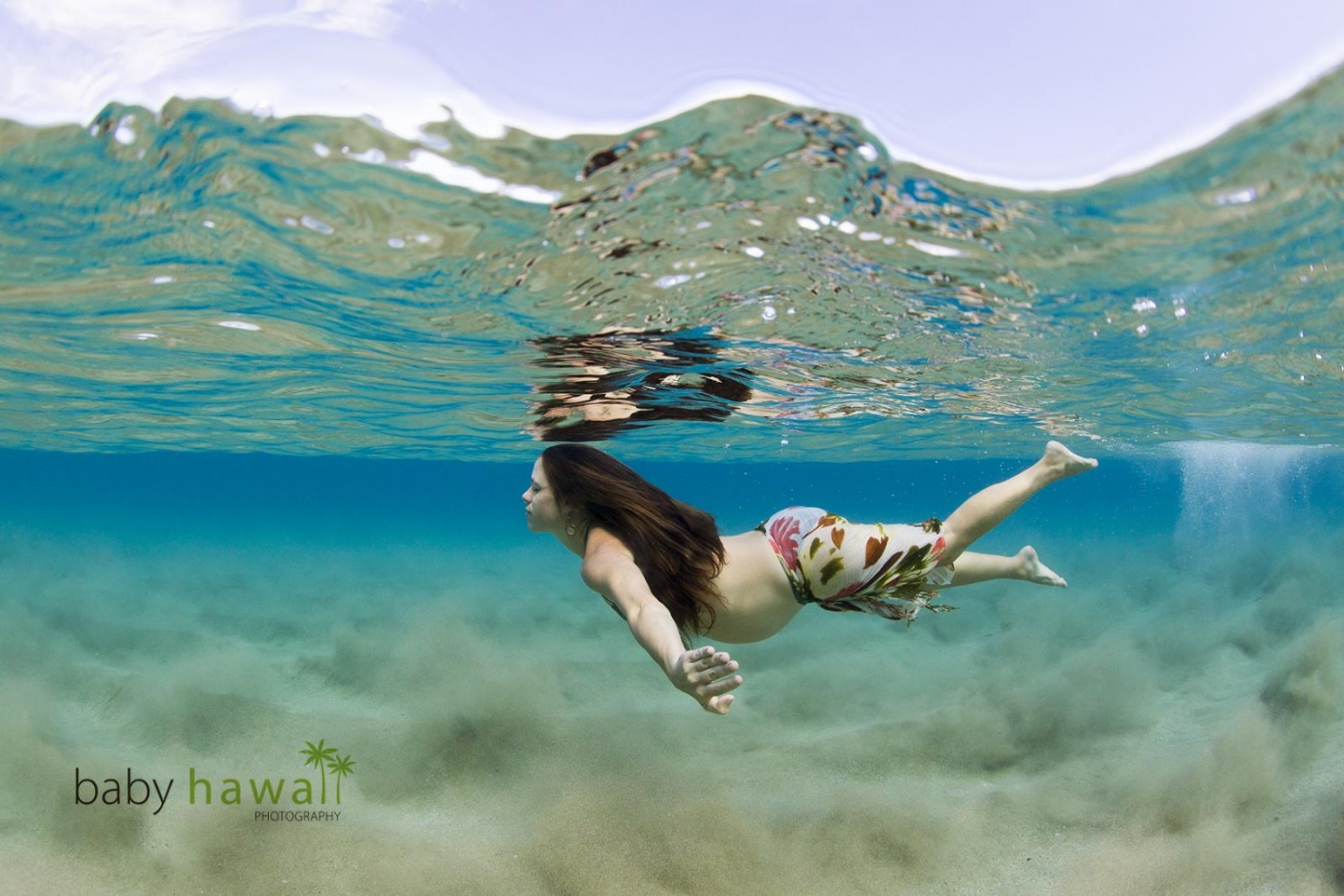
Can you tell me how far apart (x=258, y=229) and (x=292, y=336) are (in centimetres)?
439

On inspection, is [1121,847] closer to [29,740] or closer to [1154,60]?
[1154,60]

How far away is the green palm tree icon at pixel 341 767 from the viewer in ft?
31.4

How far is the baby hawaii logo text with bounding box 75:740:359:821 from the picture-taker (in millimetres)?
8344

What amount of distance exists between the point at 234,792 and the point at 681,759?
5649 mm

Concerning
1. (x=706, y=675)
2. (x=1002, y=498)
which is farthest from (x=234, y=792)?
(x=1002, y=498)

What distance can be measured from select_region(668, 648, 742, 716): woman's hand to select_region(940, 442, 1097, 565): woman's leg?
3.04 m

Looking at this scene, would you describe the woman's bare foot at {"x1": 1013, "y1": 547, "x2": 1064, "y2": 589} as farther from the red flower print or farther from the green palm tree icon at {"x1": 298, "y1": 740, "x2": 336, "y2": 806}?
the green palm tree icon at {"x1": 298, "y1": 740, "x2": 336, "y2": 806}

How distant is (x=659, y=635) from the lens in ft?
11.3

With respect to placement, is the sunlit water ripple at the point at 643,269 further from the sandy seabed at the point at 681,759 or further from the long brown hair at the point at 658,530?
the sandy seabed at the point at 681,759

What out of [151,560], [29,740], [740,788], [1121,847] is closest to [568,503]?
[740,788]

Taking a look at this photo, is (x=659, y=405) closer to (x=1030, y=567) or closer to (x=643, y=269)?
(x=643, y=269)

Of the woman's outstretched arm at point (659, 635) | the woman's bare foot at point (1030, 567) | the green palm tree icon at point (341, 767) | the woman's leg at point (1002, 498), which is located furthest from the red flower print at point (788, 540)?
the green palm tree icon at point (341, 767)

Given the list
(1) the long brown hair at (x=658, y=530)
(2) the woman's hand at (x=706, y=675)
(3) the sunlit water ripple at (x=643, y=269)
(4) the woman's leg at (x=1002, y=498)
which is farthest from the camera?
(3) the sunlit water ripple at (x=643, y=269)

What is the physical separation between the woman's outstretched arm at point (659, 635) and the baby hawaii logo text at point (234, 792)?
6.21 m
